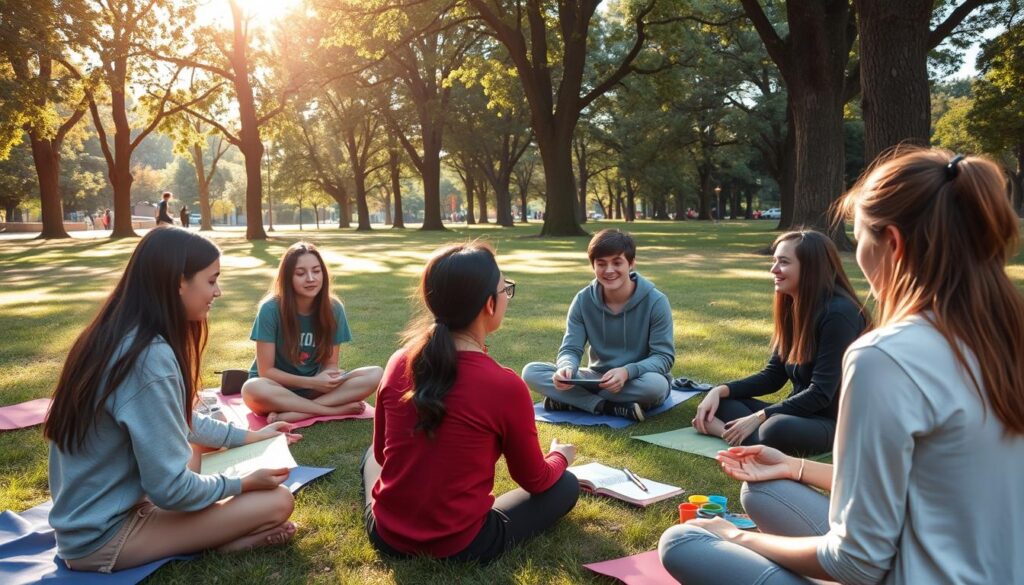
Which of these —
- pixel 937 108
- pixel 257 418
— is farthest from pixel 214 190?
pixel 257 418

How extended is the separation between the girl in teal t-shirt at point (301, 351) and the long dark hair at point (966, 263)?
174 inches

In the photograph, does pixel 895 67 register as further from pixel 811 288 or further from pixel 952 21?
pixel 811 288

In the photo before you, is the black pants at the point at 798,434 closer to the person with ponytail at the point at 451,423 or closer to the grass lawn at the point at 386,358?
the grass lawn at the point at 386,358

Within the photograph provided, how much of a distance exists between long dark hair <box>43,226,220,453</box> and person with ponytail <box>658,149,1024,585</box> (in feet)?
8.02

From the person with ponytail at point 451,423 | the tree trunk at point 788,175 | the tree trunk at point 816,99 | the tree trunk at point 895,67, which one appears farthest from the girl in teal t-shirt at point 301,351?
the tree trunk at point 788,175

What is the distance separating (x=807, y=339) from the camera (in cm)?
458

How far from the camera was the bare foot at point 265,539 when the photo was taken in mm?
3469

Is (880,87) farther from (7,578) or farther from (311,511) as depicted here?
(7,578)

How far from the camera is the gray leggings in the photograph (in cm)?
237

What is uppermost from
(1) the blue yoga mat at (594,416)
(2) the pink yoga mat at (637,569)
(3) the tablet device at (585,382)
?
(3) the tablet device at (585,382)

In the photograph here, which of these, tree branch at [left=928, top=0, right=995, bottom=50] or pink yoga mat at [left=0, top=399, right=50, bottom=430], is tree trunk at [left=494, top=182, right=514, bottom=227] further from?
pink yoga mat at [left=0, top=399, right=50, bottom=430]

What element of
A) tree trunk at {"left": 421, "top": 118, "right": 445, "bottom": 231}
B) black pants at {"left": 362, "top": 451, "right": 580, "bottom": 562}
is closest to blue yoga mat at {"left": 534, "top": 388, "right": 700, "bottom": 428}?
black pants at {"left": 362, "top": 451, "right": 580, "bottom": 562}

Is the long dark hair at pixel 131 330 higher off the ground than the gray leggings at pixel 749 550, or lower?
higher

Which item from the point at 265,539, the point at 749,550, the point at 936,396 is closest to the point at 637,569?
the point at 749,550
